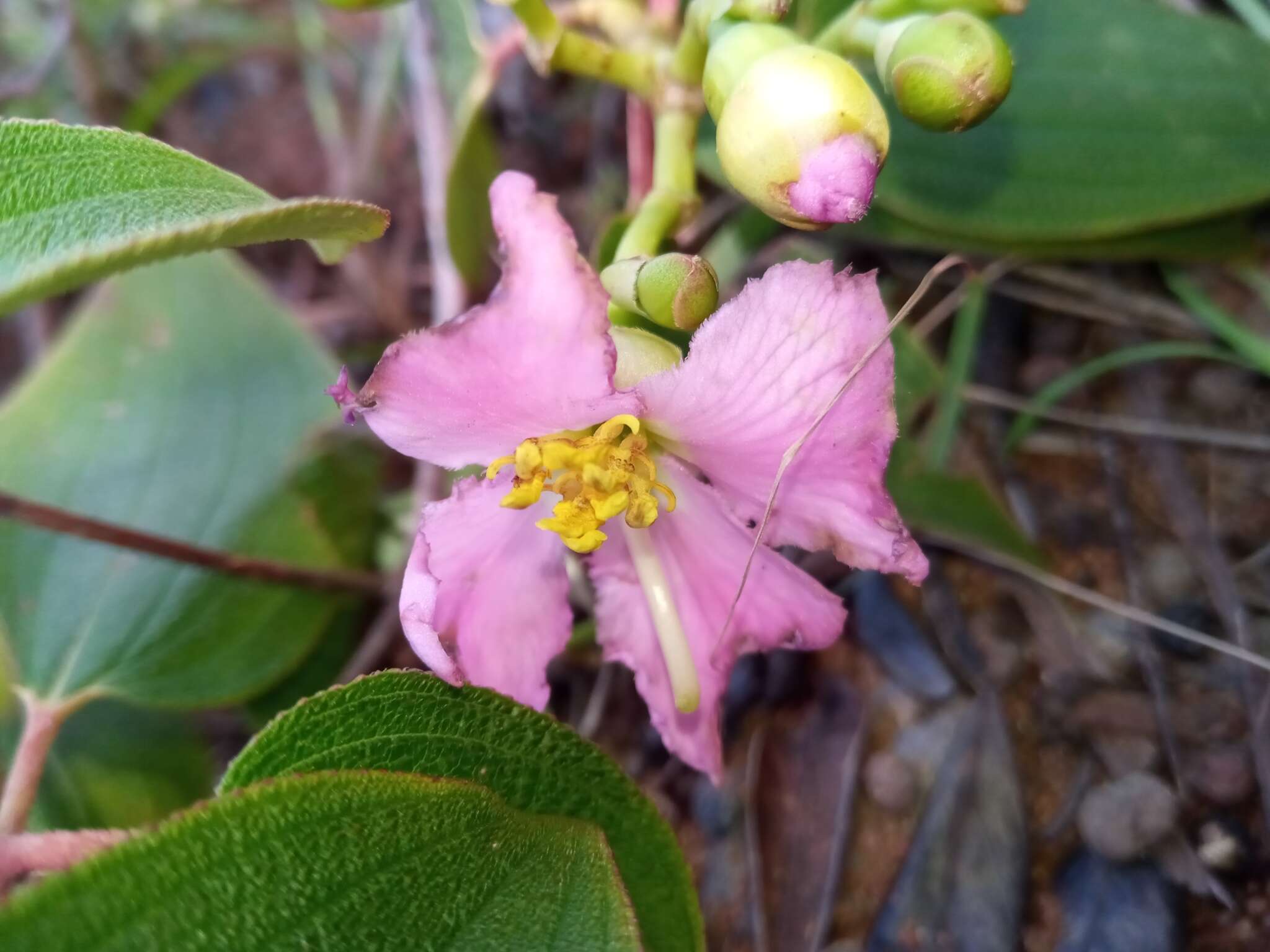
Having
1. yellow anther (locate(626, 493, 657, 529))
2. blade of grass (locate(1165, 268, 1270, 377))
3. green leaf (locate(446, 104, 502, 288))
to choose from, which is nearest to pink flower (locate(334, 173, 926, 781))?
yellow anther (locate(626, 493, 657, 529))

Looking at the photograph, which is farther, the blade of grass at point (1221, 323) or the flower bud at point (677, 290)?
the blade of grass at point (1221, 323)

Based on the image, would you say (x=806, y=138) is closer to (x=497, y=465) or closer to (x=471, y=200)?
(x=497, y=465)

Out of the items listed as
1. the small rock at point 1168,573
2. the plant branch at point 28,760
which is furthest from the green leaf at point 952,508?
the plant branch at point 28,760

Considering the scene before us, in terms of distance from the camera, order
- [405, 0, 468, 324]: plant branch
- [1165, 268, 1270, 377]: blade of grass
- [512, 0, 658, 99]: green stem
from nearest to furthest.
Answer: [512, 0, 658, 99]: green stem, [1165, 268, 1270, 377]: blade of grass, [405, 0, 468, 324]: plant branch

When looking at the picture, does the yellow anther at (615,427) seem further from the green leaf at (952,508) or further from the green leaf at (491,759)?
the green leaf at (952,508)

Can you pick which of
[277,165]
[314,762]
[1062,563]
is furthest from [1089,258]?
[277,165]

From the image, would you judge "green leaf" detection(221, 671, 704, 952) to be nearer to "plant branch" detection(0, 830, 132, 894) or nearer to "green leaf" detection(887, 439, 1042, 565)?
"plant branch" detection(0, 830, 132, 894)

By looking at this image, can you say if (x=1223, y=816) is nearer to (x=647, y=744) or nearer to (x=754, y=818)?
(x=754, y=818)
